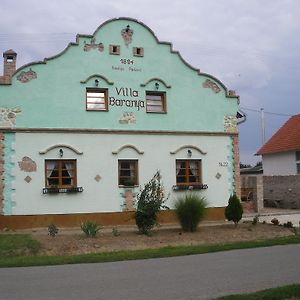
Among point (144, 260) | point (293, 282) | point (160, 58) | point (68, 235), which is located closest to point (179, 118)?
point (160, 58)

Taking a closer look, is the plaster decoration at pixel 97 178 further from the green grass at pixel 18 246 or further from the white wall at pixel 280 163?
the white wall at pixel 280 163

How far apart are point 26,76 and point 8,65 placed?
0.83 metres

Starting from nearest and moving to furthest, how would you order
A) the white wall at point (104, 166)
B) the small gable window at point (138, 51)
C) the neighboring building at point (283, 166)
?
the white wall at point (104, 166) → the small gable window at point (138, 51) → the neighboring building at point (283, 166)

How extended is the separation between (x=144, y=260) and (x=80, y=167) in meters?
8.50

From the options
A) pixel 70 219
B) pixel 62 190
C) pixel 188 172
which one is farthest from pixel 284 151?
pixel 62 190

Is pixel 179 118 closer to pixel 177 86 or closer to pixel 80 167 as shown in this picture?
pixel 177 86

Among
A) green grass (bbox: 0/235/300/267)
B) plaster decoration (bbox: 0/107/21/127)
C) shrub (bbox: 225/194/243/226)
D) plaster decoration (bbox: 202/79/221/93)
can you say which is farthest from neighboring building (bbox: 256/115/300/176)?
plaster decoration (bbox: 0/107/21/127)

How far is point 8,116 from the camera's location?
754 inches

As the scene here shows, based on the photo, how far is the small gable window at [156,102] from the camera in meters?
21.5

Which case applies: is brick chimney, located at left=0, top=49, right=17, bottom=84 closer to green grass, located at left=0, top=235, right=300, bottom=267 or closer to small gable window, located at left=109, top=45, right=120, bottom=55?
small gable window, located at left=109, top=45, right=120, bottom=55

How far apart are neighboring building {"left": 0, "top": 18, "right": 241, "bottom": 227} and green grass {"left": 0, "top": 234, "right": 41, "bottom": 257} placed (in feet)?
11.7

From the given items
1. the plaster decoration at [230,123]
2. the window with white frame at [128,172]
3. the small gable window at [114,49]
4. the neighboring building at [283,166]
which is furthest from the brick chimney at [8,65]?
the neighboring building at [283,166]

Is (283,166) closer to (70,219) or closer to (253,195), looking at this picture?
(253,195)

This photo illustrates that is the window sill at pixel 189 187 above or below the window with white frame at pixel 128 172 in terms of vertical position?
below
